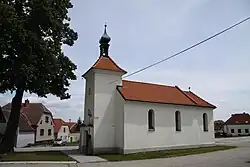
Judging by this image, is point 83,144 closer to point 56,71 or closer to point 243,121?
point 56,71

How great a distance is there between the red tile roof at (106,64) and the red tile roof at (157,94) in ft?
6.82

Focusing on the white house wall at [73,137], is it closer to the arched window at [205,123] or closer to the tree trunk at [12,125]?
the arched window at [205,123]

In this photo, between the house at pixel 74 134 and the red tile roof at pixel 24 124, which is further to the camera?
the house at pixel 74 134

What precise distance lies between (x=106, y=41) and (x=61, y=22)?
6.29 meters

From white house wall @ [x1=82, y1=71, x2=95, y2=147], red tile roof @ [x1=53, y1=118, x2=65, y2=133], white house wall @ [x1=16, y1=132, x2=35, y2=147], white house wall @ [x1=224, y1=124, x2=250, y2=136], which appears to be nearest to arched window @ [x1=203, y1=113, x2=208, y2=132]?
white house wall @ [x1=82, y1=71, x2=95, y2=147]

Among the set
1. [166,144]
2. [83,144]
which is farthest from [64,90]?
[166,144]

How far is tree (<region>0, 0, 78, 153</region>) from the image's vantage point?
21.3 m

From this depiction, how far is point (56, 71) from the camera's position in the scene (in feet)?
80.4

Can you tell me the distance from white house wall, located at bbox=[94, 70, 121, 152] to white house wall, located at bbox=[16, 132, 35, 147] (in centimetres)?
2470

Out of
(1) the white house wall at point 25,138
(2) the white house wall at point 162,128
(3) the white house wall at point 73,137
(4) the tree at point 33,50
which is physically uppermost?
(4) the tree at point 33,50

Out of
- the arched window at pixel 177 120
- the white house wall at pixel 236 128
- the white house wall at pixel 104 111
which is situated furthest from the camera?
the white house wall at pixel 236 128

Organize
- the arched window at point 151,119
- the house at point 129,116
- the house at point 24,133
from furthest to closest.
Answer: the house at point 24,133 → the arched window at point 151,119 → the house at point 129,116

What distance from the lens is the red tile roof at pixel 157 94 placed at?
28027 mm

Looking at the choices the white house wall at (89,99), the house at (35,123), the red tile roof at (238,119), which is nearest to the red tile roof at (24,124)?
the house at (35,123)
